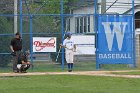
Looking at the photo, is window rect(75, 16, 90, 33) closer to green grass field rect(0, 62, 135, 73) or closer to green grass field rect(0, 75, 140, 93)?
green grass field rect(0, 62, 135, 73)

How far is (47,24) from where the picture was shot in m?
29.2

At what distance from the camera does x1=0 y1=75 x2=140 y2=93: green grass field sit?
14.7 m

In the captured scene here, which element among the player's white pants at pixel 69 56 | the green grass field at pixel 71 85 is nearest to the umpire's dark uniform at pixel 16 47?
the player's white pants at pixel 69 56

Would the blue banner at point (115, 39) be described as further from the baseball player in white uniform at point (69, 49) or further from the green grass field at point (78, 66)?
the baseball player in white uniform at point (69, 49)

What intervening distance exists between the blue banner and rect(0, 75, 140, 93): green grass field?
22.9 feet

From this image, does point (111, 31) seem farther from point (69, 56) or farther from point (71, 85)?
point (71, 85)

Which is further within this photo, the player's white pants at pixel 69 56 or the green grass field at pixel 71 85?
the player's white pants at pixel 69 56

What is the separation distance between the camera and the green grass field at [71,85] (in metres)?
14.7

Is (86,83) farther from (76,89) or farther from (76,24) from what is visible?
(76,24)

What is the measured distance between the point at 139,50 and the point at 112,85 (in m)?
11.1

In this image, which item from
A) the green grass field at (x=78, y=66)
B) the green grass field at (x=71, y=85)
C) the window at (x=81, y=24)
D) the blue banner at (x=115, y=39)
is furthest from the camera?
the window at (x=81, y=24)

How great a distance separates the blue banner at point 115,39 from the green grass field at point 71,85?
6.97m

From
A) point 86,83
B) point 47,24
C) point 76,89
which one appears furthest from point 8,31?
point 76,89

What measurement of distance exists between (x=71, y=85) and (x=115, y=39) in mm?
10259
